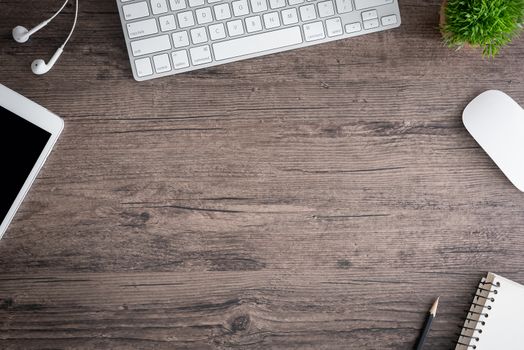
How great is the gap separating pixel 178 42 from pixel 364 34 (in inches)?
11.9

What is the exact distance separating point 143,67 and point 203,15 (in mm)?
124

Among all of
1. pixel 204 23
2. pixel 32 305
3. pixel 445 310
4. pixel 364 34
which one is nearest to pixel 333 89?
pixel 364 34

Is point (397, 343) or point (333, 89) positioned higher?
point (333, 89)

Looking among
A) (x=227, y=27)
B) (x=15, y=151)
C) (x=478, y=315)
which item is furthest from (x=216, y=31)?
(x=478, y=315)

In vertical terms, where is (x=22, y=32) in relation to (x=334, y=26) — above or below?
above

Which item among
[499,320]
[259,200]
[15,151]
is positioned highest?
[15,151]

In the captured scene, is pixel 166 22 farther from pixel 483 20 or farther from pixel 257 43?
pixel 483 20

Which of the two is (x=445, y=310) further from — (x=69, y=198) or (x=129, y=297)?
(x=69, y=198)

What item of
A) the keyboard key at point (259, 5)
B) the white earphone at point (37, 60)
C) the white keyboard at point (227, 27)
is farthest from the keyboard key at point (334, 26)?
the white earphone at point (37, 60)

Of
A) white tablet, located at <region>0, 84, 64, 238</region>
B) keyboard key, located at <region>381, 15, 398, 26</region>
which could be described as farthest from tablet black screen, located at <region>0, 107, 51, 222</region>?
keyboard key, located at <region>381, 15, 398, 26</region>

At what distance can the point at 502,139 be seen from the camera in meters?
0.85

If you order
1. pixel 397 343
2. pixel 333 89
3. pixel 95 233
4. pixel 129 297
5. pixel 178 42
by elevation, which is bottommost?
pixel 397 343

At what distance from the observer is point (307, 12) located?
0.84m

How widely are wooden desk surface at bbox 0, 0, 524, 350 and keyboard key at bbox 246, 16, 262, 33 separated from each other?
50 millimetres
